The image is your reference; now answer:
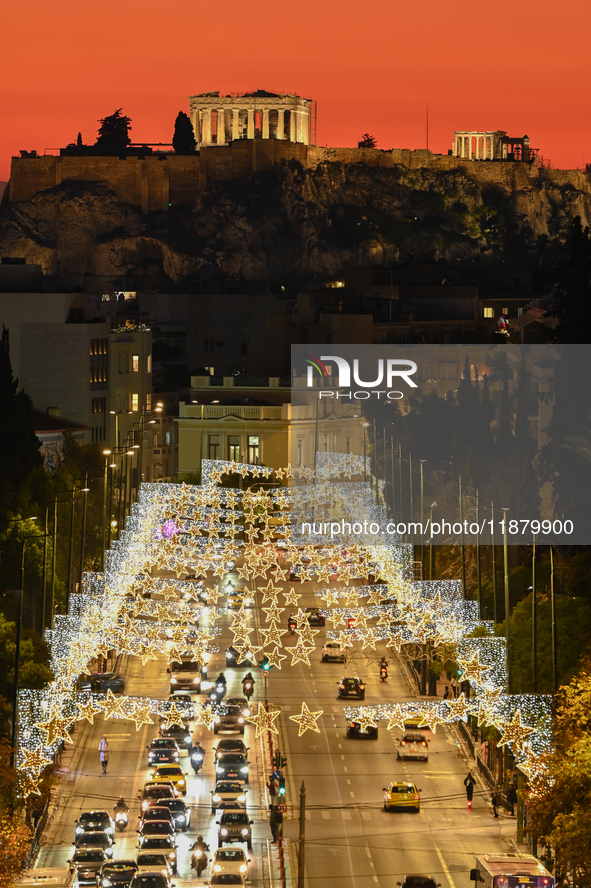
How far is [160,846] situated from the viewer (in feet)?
143

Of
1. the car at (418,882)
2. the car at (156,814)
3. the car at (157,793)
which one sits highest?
the car at (418,882)

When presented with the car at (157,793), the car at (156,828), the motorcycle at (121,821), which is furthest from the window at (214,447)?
the car at (156,828)

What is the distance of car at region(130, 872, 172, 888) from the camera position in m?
39.3

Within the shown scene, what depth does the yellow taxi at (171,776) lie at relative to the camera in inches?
1980

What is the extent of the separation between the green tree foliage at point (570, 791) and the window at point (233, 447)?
8171 cm

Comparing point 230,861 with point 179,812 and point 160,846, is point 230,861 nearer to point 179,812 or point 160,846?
point 160,846

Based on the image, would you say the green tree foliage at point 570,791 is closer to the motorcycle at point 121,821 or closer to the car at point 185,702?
the motorcycle at point 121,821

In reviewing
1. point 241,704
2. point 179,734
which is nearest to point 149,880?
point 179,734

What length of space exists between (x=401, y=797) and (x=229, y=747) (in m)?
7.66

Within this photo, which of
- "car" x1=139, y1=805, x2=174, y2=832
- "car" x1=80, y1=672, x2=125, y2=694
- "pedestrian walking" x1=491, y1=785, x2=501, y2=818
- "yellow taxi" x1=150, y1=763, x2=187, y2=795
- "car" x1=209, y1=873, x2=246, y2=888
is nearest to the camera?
"car" x1=209, y1=873, x2=246, y2=888

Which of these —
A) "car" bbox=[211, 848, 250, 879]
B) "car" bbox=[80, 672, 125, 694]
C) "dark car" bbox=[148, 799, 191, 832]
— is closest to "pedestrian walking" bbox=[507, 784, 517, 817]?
"dark car" bbox=[148, 799, 191, 832]

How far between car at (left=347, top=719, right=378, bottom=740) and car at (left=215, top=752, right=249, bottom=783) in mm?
6123

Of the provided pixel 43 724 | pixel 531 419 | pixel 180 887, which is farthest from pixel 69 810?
pixel 531 419

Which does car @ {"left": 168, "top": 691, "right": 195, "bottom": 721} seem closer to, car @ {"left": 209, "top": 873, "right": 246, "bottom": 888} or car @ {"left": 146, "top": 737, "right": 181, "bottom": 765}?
car @ {"left": 146, "top": 737, "right": 181, "bottom": 765}
